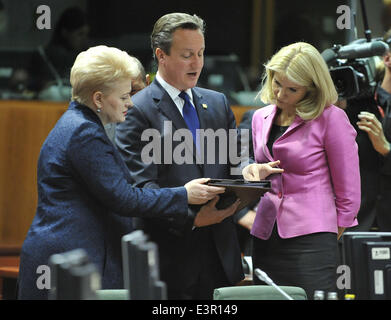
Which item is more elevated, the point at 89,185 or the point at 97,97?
the point at 97,97

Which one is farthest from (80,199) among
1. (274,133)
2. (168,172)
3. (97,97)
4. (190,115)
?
(274,133)

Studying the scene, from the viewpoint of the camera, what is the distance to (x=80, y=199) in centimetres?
220

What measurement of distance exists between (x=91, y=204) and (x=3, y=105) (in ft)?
7.23

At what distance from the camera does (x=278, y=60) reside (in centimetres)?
259

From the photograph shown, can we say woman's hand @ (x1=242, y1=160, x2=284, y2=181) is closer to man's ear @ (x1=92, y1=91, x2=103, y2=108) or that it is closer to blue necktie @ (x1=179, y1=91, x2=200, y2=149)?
blue necktie @ (x1=179, y1=91, x2=200, y2=149)

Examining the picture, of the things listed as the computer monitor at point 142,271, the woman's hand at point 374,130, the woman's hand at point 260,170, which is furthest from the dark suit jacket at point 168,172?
the computer monitor at point 142,271

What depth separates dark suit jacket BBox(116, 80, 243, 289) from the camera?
98.7 inches

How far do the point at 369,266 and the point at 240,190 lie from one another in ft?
2.07

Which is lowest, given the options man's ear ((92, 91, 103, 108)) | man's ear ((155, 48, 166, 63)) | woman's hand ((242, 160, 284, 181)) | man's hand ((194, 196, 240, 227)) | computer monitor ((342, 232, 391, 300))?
computer monitor ((342, 232, 391, 300))

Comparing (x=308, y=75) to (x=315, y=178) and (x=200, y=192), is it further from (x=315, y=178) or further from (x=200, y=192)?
(x=200, y=192)

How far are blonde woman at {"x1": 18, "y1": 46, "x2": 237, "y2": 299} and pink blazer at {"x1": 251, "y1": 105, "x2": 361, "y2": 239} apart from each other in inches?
19.0

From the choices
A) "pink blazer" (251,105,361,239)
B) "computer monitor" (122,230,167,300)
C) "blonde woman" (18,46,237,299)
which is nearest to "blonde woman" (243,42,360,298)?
"pink blazer" (251,105,361,239)
